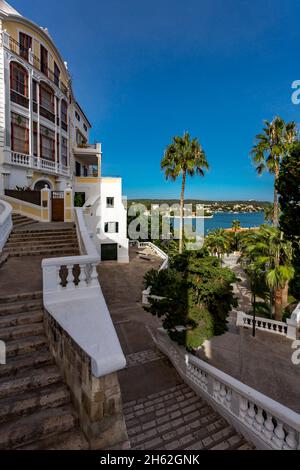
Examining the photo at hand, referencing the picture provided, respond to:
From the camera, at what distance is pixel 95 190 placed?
77.0 ft

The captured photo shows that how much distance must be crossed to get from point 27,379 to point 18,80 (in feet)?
75.6

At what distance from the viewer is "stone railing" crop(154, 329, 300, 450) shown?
382 centimetres

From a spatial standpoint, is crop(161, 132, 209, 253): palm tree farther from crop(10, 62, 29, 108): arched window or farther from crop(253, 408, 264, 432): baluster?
crop(253, 408, 264, 432): baluster

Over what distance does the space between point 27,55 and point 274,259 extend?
2534 cm

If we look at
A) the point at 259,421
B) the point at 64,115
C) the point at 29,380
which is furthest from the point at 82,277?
the point at 64,115

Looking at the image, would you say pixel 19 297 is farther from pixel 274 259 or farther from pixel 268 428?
pixel 274 259

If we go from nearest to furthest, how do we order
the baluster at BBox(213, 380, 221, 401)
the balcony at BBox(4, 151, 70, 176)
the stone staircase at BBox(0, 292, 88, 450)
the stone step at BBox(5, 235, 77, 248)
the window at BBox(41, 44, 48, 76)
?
the stone staircase at BBox(0, 292, 88, 450)
the baluster at BBox(213, 380, 221, 401)
the stone step at BBox(5, 235, 77, 248)
the balcony at BBox(4, 151, 70, 176)
the window at BBox(41, 44, 48, 76)

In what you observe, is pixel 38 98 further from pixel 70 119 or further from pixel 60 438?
pixel 60 438

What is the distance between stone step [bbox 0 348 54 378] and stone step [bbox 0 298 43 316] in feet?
3.45

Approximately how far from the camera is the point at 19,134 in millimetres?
18844

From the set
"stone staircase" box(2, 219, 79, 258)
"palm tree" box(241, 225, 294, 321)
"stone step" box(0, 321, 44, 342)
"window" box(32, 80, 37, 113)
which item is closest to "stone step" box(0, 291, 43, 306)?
"stone step" box(0, 321, 44, 342)

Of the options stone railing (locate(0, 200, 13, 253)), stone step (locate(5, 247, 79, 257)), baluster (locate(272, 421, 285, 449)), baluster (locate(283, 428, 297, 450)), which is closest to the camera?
baluster (locate(283, 428, 297, 450))

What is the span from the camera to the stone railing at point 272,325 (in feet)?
40.3
